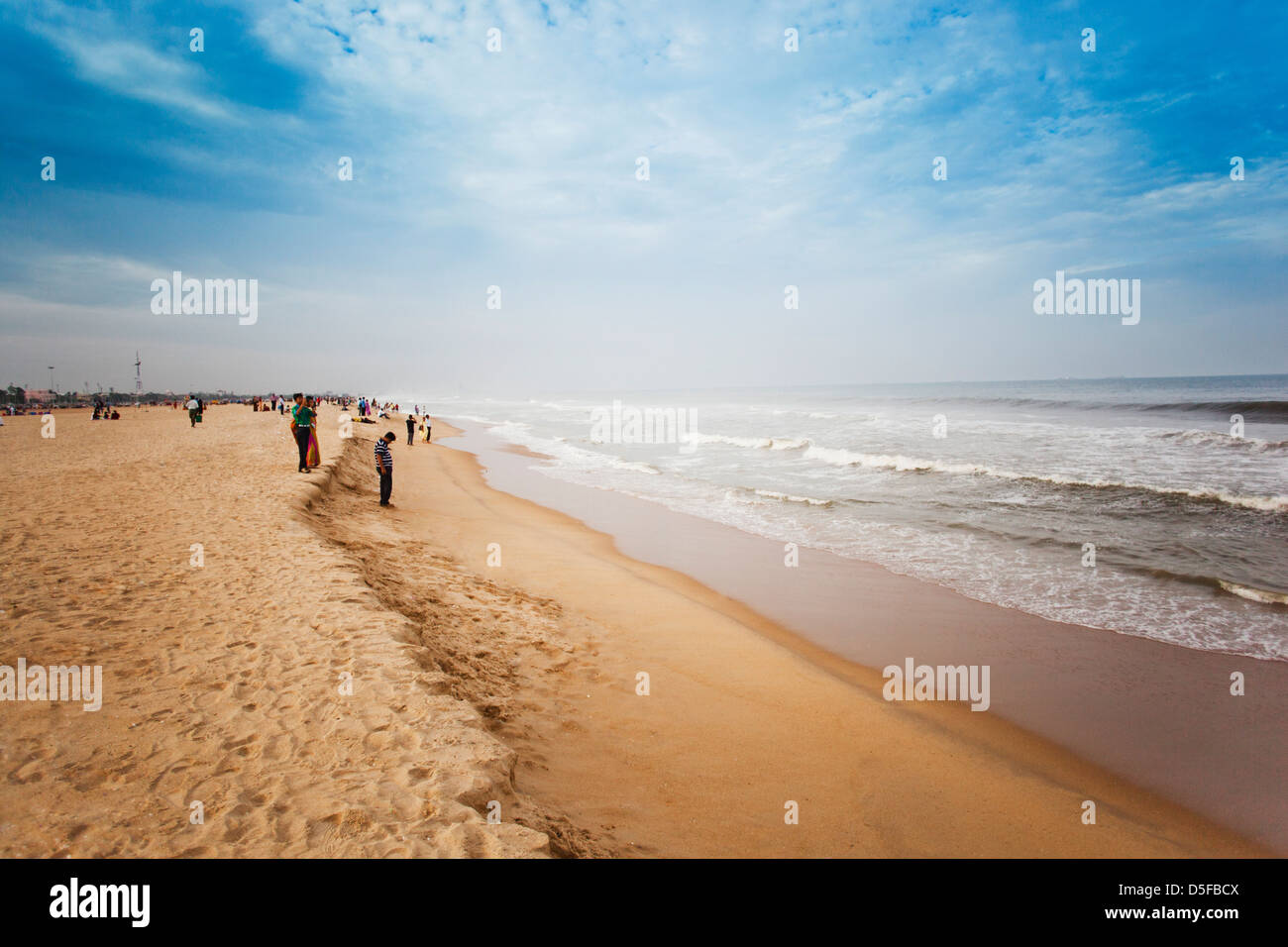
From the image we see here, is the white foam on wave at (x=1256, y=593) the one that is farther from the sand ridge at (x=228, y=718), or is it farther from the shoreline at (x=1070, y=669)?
the sand ridge at (x=228, y=718)

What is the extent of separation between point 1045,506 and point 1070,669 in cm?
1051

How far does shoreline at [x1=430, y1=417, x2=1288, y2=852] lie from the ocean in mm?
761

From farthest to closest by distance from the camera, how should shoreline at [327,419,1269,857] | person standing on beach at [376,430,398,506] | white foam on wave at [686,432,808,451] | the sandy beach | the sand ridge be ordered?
white foam on wave at [686,432,808,451]
person standing on beach at [376,430,398,506]
shoreline at [327,419,1269,857]
the sandy beach
the sand ridge

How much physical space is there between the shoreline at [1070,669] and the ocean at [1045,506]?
0.76 m

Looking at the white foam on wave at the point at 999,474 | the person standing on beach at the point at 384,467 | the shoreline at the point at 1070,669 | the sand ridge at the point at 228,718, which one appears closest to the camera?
the sand ridge at the point at 228,718

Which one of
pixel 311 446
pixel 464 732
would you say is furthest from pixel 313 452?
pixel 464 732

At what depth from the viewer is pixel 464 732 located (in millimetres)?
4336

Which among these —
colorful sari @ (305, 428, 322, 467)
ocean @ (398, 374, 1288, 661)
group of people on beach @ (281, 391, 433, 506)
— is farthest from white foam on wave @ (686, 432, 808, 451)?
colorful sari @ (305, 428, 322, 467)

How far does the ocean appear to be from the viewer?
8.88 meters

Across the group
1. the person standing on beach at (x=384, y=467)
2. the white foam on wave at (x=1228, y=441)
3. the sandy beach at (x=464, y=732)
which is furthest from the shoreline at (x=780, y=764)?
the white foam on wave at (x=1228, y=441)

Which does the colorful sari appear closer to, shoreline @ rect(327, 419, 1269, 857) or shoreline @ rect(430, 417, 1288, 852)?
shoreline @ rect(430, 417, 1288, 852)

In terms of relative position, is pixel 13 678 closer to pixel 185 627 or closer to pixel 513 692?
pixel 185 627

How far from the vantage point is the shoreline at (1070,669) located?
4.89m

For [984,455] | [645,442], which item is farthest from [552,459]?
[984,455]
